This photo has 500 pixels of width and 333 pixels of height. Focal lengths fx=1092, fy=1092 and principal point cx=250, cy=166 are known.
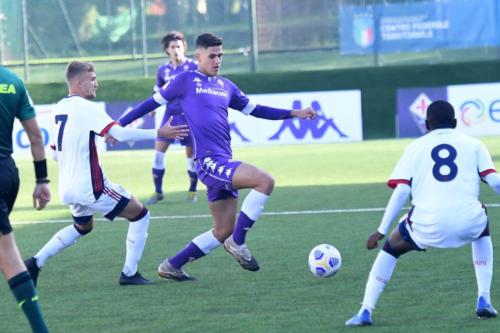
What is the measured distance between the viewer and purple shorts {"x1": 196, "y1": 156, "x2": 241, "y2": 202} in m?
8.69

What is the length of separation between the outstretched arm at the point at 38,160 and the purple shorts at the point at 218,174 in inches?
88.5

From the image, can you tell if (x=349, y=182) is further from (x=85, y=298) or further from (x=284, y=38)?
(x=284, y=38)

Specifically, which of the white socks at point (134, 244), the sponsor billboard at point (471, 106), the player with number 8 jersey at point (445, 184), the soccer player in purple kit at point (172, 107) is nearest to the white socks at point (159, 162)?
the soccer player in purple kit at point (172, 107)

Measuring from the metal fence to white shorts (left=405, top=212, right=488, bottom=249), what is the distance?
22259mm

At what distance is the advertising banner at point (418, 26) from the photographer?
2819 centimetres

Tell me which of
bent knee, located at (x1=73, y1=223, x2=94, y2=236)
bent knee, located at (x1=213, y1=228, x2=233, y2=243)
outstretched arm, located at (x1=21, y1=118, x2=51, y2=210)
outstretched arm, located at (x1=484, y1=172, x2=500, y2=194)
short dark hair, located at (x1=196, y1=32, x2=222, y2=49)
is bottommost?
bent knee, located at (x1=213, y1=228, x2=233, y2=243)

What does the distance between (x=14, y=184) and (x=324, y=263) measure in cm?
297

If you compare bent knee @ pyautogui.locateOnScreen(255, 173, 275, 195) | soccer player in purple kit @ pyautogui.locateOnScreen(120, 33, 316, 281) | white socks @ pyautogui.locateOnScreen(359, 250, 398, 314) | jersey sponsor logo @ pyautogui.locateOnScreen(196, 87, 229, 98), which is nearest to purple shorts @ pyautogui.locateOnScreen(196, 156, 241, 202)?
soccer player in purple kit @ pyautogui.locateOnScreen(120, 33, 316, 281)

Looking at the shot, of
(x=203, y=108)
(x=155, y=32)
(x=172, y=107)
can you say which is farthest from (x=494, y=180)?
(x=155, y=32)

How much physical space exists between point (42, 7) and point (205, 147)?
22.6 metres

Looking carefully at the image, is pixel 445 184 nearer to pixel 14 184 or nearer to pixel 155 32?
pixel 14 184

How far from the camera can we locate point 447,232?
21.7 ft

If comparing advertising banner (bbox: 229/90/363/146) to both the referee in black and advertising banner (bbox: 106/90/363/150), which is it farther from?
the referee in black

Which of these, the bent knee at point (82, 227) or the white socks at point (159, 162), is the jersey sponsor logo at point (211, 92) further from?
the white socks at point (159, 162)
